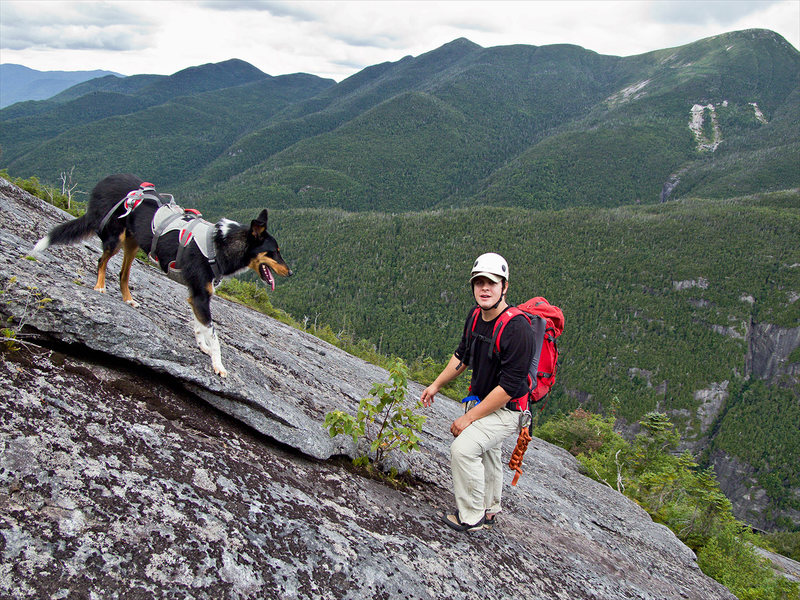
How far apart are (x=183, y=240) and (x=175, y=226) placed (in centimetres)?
31

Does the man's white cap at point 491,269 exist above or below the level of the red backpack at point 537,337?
above

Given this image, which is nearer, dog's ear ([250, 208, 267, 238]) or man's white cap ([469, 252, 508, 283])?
man's white cap ([469, 252, 508, 283])

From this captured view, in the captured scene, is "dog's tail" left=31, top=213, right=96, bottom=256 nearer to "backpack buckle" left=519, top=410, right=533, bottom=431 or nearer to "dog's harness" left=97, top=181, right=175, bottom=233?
"dog's harness" left=97, top=181, right=175, bottom=233

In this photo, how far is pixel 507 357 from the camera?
5.61 meters

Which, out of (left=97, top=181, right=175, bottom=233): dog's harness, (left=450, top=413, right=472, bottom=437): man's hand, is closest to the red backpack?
(left=450, top=413, right=472, bottom=437): man's hand

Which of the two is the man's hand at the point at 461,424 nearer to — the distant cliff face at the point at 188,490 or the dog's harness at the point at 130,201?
the distant cliff face at the point at 188,490

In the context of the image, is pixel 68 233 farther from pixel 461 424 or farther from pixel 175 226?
pixel 461 424

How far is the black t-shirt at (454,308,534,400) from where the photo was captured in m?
5.56

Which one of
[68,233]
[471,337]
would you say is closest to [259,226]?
[68,233]

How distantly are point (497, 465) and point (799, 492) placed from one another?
16701cm

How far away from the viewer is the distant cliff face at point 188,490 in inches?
140

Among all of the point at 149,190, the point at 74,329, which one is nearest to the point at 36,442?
the point at 74,329

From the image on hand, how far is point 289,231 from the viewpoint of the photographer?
19825 cm

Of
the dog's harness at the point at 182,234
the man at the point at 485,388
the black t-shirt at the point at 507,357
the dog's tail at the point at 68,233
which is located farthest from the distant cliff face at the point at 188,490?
the black t-shirt at the point at 507,357
